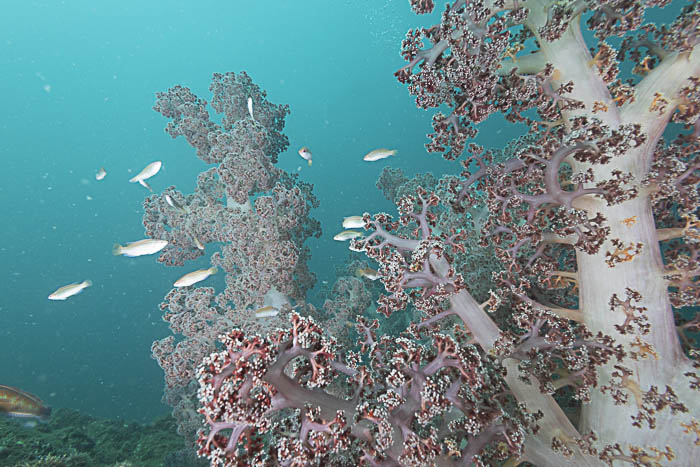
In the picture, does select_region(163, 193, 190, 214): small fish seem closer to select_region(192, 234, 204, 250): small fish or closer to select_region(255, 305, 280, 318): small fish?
select_region(192, 234, 204, 250): small fish

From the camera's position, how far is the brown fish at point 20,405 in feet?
13.0

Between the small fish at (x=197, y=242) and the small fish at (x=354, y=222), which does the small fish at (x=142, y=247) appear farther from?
the small fish at (x=354, y=222)

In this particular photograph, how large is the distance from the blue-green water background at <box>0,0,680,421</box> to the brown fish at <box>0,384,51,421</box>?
24.6ft

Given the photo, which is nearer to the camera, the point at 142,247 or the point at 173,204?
the point at 142,247

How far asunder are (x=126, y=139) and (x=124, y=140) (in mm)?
675

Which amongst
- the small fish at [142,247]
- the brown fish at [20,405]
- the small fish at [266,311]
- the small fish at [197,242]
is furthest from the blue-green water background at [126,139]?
the brown fish at [20,405]

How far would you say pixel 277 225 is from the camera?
19.3 feet

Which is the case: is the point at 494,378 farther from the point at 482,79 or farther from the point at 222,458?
the point at 482,79

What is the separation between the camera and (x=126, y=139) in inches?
2515

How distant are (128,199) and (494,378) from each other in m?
54.4

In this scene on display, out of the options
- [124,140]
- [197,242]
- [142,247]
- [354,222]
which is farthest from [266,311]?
[124,140]

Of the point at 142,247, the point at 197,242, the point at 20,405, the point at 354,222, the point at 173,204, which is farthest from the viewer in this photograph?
the point at 354,222

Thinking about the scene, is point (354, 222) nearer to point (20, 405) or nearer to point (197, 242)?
point (197, 242)

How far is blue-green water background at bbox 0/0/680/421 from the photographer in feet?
99.8
